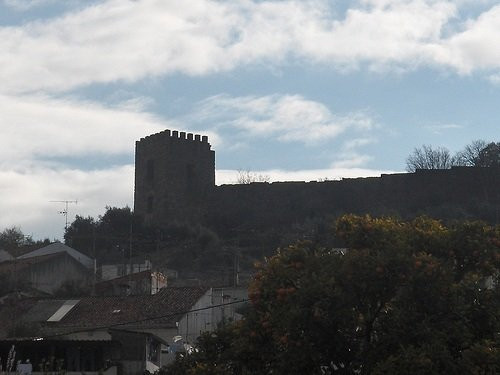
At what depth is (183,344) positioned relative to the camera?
96.6 feet

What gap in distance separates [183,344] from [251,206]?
41.8 m

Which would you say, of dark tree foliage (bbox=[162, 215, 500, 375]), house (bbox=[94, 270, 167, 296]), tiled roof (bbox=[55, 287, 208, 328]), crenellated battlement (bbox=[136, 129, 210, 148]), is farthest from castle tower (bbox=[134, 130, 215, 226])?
dark tree foliage (bbox=[162, 215, 500, 375])

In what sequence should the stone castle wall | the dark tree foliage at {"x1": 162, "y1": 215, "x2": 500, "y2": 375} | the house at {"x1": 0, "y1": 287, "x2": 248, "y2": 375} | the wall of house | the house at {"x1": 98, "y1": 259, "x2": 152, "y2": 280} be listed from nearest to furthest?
the dark tree foliage at {"x1": 162, "y1": 215, "x2": 500, "y2": 375}, the house at {"x1": 0, "y1": 287, "x2": 248, "y2": 375}, the wall of house, the house at {"x1": 98, "y1": 259, "x2": 152, "y2": 280}, the stone castle wall

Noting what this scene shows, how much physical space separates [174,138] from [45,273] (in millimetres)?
22552

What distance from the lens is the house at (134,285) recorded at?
45594mm

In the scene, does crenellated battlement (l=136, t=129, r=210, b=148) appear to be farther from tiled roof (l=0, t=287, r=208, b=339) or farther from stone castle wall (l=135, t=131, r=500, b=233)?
tiled roof (l=0, t=287, r=208, b=339)

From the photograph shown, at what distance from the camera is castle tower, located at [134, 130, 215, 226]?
70.6 m

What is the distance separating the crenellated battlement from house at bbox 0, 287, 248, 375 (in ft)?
99.4

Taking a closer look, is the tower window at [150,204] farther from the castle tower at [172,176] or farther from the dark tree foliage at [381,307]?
the dark tree foliage at [381,307]

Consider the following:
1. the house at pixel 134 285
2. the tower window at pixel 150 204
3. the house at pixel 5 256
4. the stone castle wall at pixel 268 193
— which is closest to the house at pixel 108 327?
the house at pixel 134 285

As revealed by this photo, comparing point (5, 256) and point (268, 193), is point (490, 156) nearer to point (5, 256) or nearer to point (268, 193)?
point (268, 193)

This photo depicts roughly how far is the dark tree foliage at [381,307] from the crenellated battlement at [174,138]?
55.4m

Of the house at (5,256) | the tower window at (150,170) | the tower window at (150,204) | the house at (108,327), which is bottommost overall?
the house at (108,327)

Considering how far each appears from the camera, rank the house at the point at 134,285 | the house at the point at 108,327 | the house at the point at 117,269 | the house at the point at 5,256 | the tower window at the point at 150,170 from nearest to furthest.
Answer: the house at the point at 108,327 < the house at the point at 134,285 < the house at the point at 5,256 < the house at the point at 117,269 < the tower window at the point at 150,170
